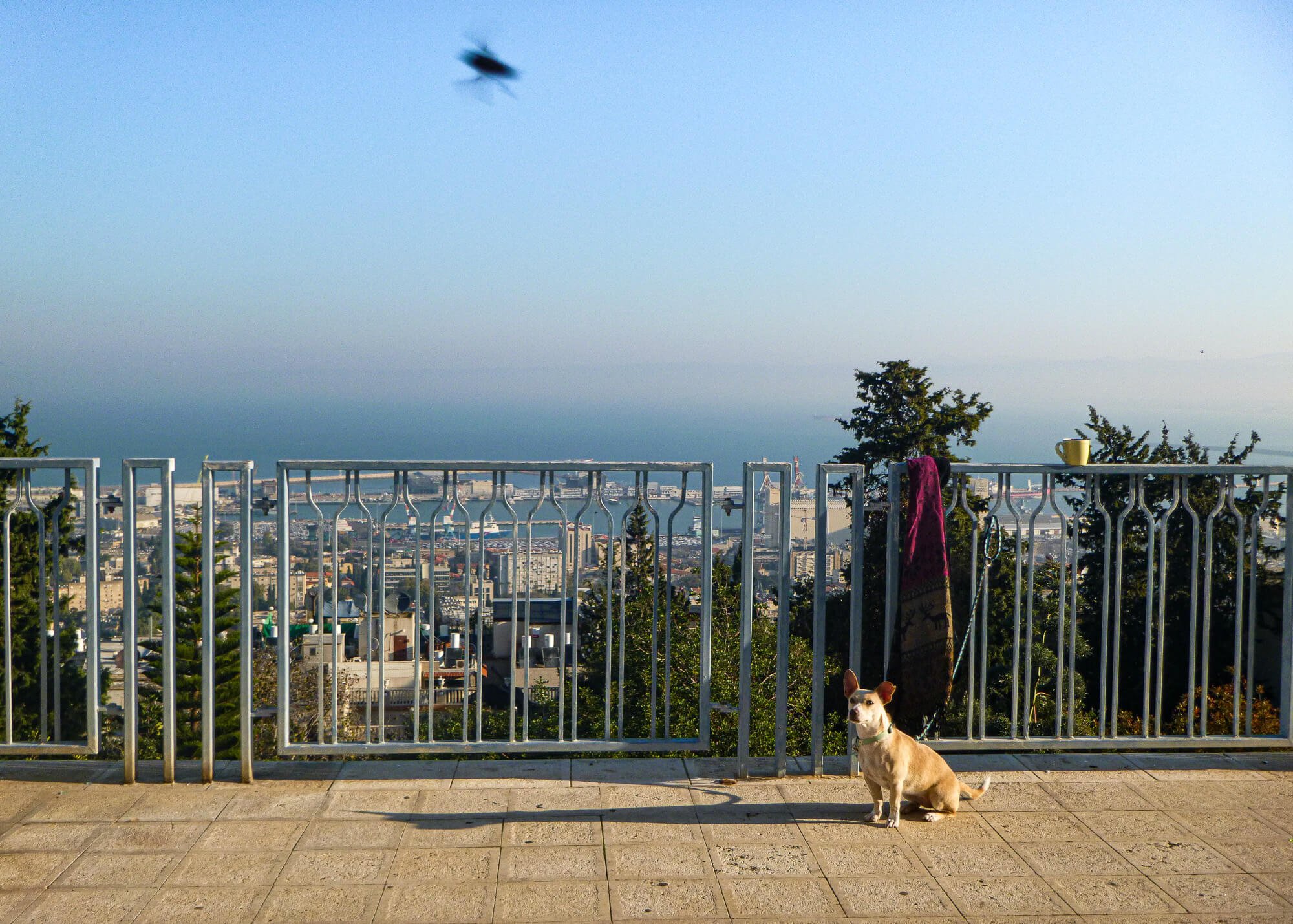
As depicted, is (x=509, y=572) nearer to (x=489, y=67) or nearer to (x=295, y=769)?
(x=295, y=769)

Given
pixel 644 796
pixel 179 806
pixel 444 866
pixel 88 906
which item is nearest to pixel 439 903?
pixel 444 866

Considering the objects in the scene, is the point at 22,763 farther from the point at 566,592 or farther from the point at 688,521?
the point at 688,521

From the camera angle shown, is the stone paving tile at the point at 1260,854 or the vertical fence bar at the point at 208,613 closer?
the stone paving tile at the point at 1260,854

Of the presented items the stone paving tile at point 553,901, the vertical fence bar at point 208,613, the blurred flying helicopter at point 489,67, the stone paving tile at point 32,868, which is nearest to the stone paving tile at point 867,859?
the stone paving tile at point 553,901

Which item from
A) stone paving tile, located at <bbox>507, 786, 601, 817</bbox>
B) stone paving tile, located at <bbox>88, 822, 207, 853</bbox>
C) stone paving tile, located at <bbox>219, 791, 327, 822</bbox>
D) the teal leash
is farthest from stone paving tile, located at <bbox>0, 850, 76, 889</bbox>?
the teal leash

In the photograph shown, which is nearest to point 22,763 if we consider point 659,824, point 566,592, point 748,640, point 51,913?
point 51,913

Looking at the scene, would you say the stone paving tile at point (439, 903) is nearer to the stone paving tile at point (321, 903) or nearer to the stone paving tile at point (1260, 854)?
the stone paving tile at point (321, 903)

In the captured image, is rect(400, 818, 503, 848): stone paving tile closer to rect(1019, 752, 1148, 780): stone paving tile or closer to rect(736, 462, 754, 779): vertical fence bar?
rect(736, 462, 754, 779): vertical fence bar
